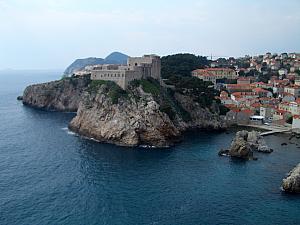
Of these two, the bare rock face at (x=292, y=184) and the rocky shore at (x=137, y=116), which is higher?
the rocky shore at (x=137, y=116)

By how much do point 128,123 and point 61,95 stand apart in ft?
162

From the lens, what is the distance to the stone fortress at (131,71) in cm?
7738

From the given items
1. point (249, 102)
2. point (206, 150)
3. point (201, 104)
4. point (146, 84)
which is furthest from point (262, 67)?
point (206, 150)

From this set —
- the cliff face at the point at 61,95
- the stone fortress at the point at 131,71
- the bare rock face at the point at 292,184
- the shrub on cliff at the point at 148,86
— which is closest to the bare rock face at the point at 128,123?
the shrub on cliff at the point at 148,86

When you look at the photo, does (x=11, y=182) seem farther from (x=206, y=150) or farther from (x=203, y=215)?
(x=206, y=150)

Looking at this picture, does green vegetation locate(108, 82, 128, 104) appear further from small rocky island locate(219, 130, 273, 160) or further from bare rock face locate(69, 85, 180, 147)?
small rocky island locate(219, 130, 273, 160)

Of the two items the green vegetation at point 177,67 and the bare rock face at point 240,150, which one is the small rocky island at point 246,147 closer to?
the bare rock face at point 240,150

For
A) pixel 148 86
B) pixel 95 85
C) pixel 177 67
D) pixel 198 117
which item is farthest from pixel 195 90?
pixel 177 67

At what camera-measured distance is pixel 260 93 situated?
114 m

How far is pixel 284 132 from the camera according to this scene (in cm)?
8000

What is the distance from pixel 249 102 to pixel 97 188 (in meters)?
68.2

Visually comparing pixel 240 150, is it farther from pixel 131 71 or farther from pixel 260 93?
pixel 260 93

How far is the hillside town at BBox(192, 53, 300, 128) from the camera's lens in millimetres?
88125

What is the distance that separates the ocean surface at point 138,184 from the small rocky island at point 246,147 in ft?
6.37
